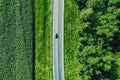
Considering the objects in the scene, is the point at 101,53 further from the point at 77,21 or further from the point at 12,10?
the point at 12,10

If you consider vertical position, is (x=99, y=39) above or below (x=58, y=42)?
above

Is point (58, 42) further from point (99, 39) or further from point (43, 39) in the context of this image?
point (99, 39)

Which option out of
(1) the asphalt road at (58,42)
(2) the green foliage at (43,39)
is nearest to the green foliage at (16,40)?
(2) the green foliage at (43,39)

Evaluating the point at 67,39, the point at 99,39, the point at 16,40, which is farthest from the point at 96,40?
the point at 16,40

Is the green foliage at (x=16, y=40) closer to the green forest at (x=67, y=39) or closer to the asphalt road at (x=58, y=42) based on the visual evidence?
the green forest at (x=67, y=39)

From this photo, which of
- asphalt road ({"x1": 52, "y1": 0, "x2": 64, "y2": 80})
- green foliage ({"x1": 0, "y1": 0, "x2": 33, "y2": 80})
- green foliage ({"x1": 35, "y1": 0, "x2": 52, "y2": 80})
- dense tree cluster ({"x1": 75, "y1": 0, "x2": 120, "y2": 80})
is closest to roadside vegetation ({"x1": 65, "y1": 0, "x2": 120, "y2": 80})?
dense tree cluster ({"x1": 75, "y1": 0, "x2": 120, "y2": 80})

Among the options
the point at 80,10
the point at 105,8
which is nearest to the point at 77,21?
the point at 80,10

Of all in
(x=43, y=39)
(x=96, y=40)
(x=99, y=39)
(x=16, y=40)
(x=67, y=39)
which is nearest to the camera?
(x=99, y=39)
